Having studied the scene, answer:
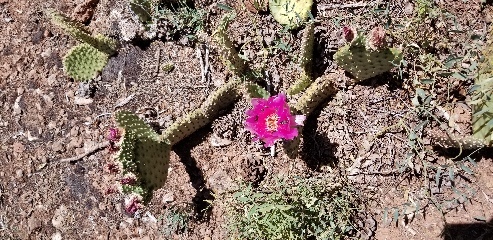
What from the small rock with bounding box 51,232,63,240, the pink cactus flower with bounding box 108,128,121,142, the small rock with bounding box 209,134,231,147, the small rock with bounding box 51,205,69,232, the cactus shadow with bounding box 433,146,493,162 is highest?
the pink cactus flower with bounding box 108,128,121,142

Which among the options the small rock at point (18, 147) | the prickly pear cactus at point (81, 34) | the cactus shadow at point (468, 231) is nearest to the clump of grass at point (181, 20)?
the prickly pear cactus at point (81, 34)

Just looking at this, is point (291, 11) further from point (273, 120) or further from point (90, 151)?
point (90, 151)

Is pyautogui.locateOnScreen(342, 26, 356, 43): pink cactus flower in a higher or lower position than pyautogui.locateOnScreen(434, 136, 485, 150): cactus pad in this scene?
higher

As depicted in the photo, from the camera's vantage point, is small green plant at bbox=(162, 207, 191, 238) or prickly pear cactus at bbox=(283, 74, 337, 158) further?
small green plant at bbox=(162, 207, 191, 238)

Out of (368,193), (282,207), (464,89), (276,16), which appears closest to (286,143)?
(282,207)

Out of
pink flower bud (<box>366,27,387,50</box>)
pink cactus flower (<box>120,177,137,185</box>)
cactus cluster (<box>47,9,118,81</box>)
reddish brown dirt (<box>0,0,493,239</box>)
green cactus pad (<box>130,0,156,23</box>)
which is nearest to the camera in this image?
pink flower bud (<box>366,27,387,50</box>)

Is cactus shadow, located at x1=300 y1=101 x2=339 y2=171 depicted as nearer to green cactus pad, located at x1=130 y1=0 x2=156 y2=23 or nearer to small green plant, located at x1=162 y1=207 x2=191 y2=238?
small green plant, located at x1=162 y1=207 x2=191 y2=238

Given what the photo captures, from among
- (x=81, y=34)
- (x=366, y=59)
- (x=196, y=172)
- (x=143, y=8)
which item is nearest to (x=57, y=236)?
(x=196, y=172)

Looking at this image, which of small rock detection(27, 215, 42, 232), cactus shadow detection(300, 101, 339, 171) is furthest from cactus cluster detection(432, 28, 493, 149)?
small rock detection(27, 215, 42, 232)
